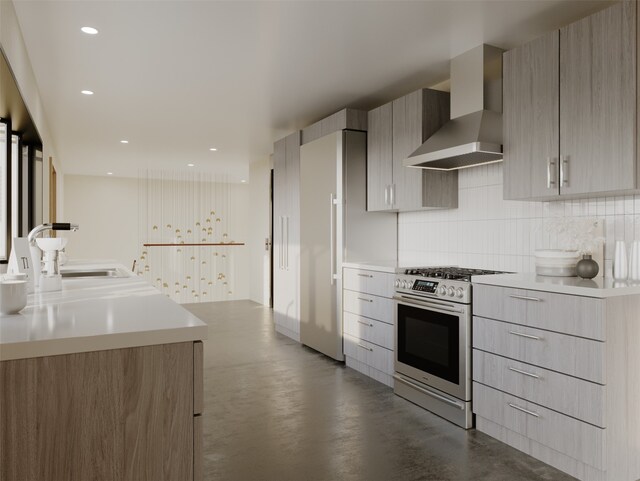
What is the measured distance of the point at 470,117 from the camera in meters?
3.28

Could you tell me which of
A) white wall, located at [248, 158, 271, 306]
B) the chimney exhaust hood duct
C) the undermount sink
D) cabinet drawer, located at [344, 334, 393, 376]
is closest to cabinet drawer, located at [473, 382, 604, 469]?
cabinet drawer, located at [344, 334, 393, 376]

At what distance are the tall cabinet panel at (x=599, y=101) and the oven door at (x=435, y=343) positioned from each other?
103cm

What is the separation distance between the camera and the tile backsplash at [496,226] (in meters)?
2.77

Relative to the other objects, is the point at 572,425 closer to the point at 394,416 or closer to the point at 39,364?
the point at 394,416

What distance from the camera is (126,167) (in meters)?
8.66

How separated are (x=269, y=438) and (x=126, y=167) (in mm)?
7288

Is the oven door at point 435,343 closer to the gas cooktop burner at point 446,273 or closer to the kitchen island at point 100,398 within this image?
the gas cooktop burner at point 446,273

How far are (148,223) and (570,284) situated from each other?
819cm

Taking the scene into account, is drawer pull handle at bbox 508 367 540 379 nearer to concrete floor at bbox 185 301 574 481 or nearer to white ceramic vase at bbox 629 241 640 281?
concrete floor at bbox 185 301 574 481

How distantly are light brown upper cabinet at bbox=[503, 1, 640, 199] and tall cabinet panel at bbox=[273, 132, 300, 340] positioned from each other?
9.01ft

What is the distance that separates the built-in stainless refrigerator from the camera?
4293mm

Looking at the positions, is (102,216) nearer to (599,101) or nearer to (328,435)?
(328,435)

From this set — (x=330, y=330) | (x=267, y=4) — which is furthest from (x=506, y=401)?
(x=267, y=4)

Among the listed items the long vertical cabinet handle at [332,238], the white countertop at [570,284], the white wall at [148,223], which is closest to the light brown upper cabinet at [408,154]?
the long vertical cabinet handle at [332,238]
